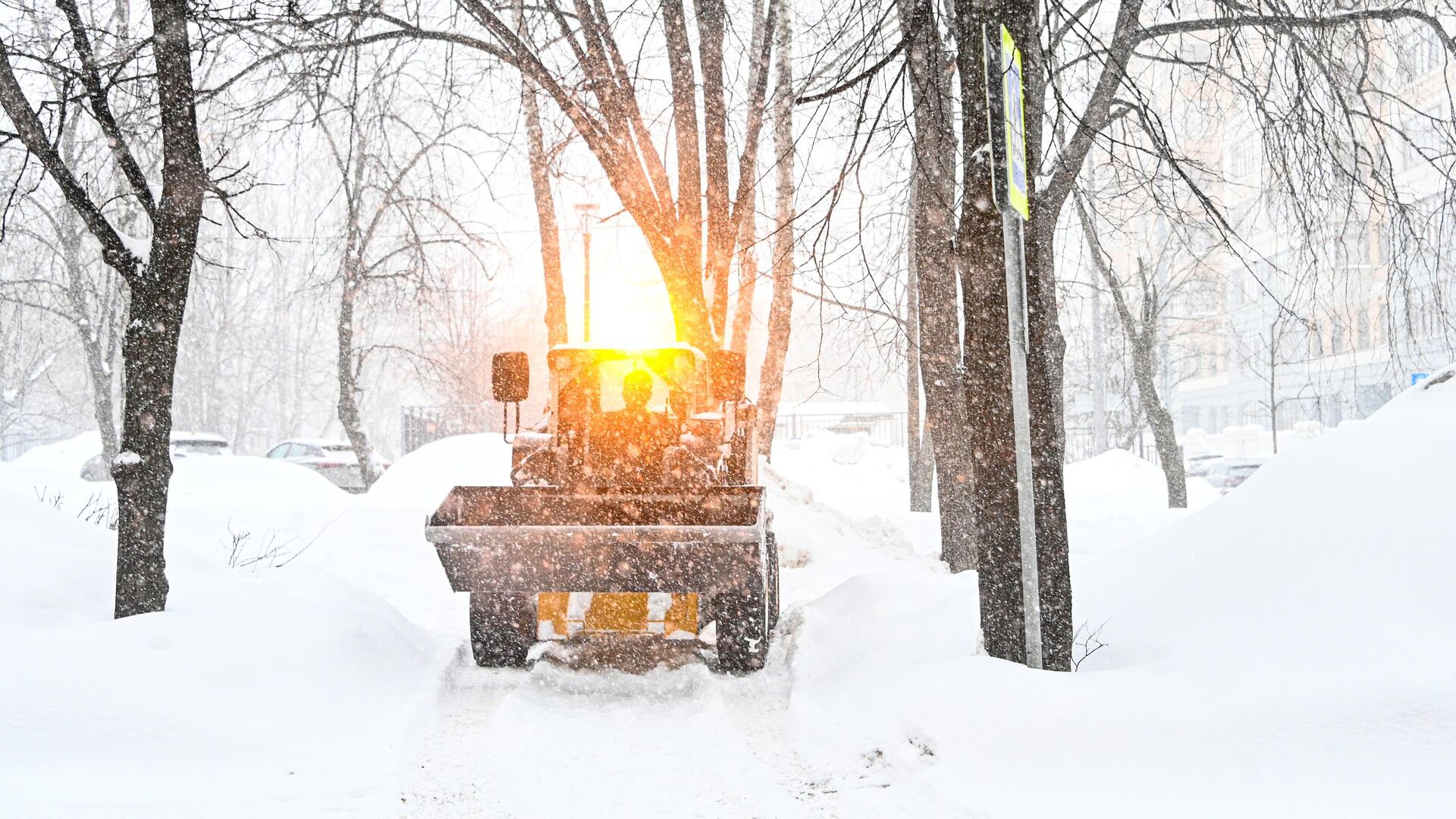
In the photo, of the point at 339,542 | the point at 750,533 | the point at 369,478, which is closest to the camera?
the point at 750,533

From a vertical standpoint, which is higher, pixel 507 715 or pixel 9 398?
pixel 9 398

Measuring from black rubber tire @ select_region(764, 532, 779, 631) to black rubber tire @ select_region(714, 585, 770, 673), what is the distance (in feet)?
2.27

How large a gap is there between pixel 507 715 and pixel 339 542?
7.41m

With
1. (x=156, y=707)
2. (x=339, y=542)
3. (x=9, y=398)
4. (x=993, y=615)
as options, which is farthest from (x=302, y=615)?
(x=9, y=398)

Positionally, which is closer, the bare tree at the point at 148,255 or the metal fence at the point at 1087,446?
the bare tree at the point at 148,255

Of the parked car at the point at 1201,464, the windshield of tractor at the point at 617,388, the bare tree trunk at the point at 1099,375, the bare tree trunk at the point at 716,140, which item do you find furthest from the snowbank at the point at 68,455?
the parked car at the point at 1201,464

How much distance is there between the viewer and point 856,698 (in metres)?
5.30

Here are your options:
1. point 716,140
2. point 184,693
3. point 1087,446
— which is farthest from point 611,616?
point 1087,446

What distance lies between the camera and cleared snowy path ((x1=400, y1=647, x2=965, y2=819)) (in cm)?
412

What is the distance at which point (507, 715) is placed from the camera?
17.5 feet

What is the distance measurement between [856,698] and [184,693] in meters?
3.13

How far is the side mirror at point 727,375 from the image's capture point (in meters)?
7.60

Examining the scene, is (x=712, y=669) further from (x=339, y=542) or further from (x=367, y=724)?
(x=339, y=542)

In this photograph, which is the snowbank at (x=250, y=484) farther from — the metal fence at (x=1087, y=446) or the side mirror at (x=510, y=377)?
the metal fence at (x=1087, y=446)
